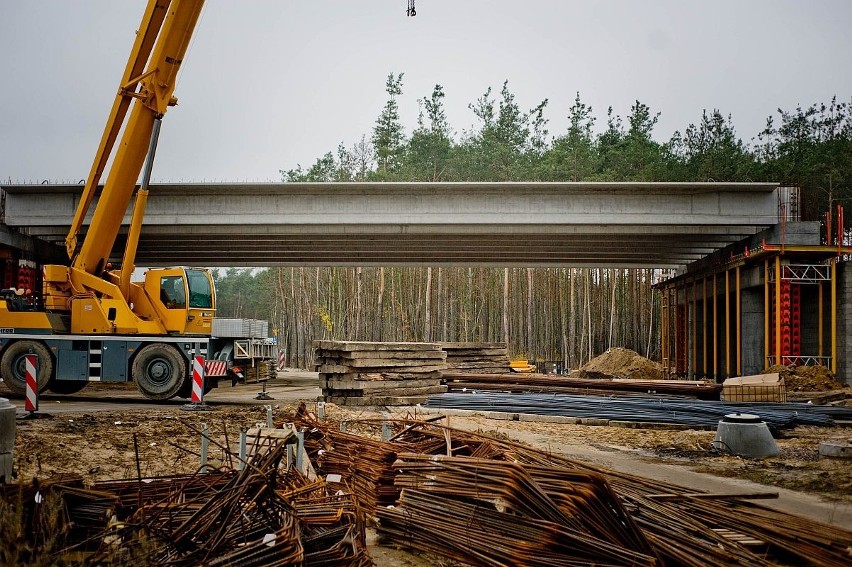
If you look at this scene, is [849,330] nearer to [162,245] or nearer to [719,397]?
[719,397]

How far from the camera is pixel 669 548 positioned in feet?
18.4

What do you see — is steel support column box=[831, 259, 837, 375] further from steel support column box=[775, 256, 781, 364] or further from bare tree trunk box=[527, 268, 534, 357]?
bare tree trunk box=[527, 268, 534, 357]

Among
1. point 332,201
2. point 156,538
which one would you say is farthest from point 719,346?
point 156,538

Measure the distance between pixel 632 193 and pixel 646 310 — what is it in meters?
14.0

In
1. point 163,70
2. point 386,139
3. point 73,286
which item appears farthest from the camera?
point 386,139

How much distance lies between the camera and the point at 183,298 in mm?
19344

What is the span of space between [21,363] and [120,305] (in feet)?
9.19

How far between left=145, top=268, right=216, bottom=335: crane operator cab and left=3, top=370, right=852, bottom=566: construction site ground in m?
1.94

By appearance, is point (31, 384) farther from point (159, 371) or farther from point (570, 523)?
point (570, 523)

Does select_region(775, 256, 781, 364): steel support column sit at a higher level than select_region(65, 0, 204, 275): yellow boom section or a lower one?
lower

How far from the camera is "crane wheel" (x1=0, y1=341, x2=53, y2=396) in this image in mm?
19125

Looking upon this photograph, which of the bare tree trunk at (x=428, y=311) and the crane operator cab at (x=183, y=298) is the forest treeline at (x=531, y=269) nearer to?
the bare tree trunk at (x=428, y=311)

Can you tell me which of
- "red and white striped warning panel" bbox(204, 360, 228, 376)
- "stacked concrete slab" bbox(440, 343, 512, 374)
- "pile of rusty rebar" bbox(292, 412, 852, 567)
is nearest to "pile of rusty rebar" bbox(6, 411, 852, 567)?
"pile of rusty rebar" bbox(292, 412, 852, 567)

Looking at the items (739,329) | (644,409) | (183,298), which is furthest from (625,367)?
(183,298)
